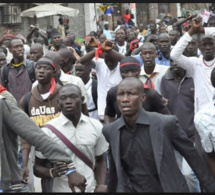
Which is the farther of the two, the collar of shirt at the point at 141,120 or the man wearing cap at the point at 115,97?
the man wearing cap at the point at 115,97

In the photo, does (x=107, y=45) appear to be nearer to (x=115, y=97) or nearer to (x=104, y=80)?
(x=104, y=80)

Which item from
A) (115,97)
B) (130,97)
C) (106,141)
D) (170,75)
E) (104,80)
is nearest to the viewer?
(130,97)

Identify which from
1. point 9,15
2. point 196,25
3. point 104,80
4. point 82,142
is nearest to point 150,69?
point 104,80

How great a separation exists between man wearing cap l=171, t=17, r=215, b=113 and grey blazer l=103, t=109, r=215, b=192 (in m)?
2.40

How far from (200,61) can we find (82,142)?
2.73 m

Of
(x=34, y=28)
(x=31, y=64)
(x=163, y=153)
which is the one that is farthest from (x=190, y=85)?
(x=34, y=28)

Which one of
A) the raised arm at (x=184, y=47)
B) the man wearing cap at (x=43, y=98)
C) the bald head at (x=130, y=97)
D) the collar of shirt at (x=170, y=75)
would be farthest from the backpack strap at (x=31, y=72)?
the bald head at (x=130, y=97)

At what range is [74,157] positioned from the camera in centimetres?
507

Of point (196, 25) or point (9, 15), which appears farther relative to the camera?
point (9, 15)

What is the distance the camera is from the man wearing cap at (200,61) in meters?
7.04

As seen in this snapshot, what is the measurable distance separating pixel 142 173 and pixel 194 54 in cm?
483

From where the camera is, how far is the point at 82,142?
16.8ft

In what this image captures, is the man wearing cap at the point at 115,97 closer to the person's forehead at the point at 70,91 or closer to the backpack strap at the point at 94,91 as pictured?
the person's forehead at the point at 70,91

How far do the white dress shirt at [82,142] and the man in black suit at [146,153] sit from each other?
403 millimetres
